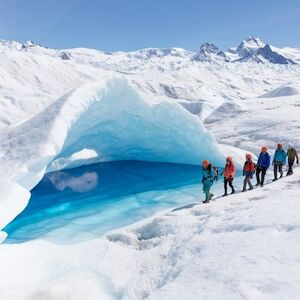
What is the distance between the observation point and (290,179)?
1245 centimetres

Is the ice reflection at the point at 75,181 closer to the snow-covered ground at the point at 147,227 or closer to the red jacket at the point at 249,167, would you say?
the snow-covered ground at the point at 147,227

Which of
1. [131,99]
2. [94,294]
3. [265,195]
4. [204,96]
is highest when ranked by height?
[204,96]

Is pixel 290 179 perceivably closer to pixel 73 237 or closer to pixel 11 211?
pixel 73 237

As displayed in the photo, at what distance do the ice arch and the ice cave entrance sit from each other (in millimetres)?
914

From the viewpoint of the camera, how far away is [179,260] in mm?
6266

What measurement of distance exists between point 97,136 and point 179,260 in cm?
1369

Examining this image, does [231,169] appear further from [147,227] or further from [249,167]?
[147,227]

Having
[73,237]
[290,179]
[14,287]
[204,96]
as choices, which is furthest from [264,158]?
[204,96]

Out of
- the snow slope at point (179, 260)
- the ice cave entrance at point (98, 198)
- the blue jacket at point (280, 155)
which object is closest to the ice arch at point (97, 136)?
the ice cave entrance at point (98, 198)

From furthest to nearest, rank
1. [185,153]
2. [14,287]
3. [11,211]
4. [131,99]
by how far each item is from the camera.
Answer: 1. [185,153]
2. [131,99]
3. [11,211]
4. [14,287]

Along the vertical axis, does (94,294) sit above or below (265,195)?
below

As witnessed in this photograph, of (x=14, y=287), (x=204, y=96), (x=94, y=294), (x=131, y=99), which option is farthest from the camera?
(x=204, y=96)

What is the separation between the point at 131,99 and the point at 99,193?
14.7 feet

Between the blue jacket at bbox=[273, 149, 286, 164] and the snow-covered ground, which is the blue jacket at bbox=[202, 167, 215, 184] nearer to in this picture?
the snow-covered ground
